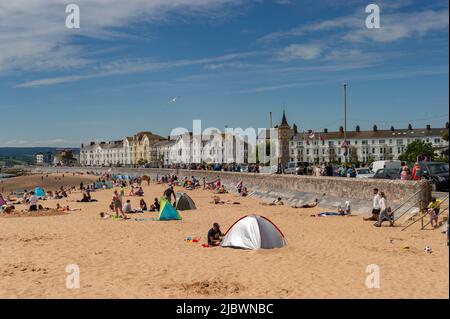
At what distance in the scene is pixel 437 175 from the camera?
24.2 metres

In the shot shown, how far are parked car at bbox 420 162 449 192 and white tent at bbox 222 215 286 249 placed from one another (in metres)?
12.2

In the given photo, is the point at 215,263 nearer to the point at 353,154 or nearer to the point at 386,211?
the point at 386,211

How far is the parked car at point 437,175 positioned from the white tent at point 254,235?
12.2m

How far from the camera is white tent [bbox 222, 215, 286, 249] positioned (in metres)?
15.0

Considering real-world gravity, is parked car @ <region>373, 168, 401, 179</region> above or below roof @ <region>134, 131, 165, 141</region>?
below

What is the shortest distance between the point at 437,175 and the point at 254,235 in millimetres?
13668

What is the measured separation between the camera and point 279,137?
140 meters

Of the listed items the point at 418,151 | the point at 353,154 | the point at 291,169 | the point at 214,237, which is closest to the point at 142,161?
the point at 353,154

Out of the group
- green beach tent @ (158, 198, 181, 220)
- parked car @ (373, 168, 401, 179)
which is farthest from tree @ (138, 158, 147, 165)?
green beach tent @ (158, 198, 181, 220)

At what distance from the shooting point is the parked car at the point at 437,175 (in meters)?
23.7

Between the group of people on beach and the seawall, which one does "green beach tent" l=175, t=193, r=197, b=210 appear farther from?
the group of people on beach

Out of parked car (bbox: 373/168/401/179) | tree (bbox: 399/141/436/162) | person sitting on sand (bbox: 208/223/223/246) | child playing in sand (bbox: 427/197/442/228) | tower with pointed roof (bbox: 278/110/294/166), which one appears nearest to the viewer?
person sitting on sand (bbox: 208/223/223/246)

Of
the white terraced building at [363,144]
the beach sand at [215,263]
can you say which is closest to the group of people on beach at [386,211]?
the beach sand at [215,263]
